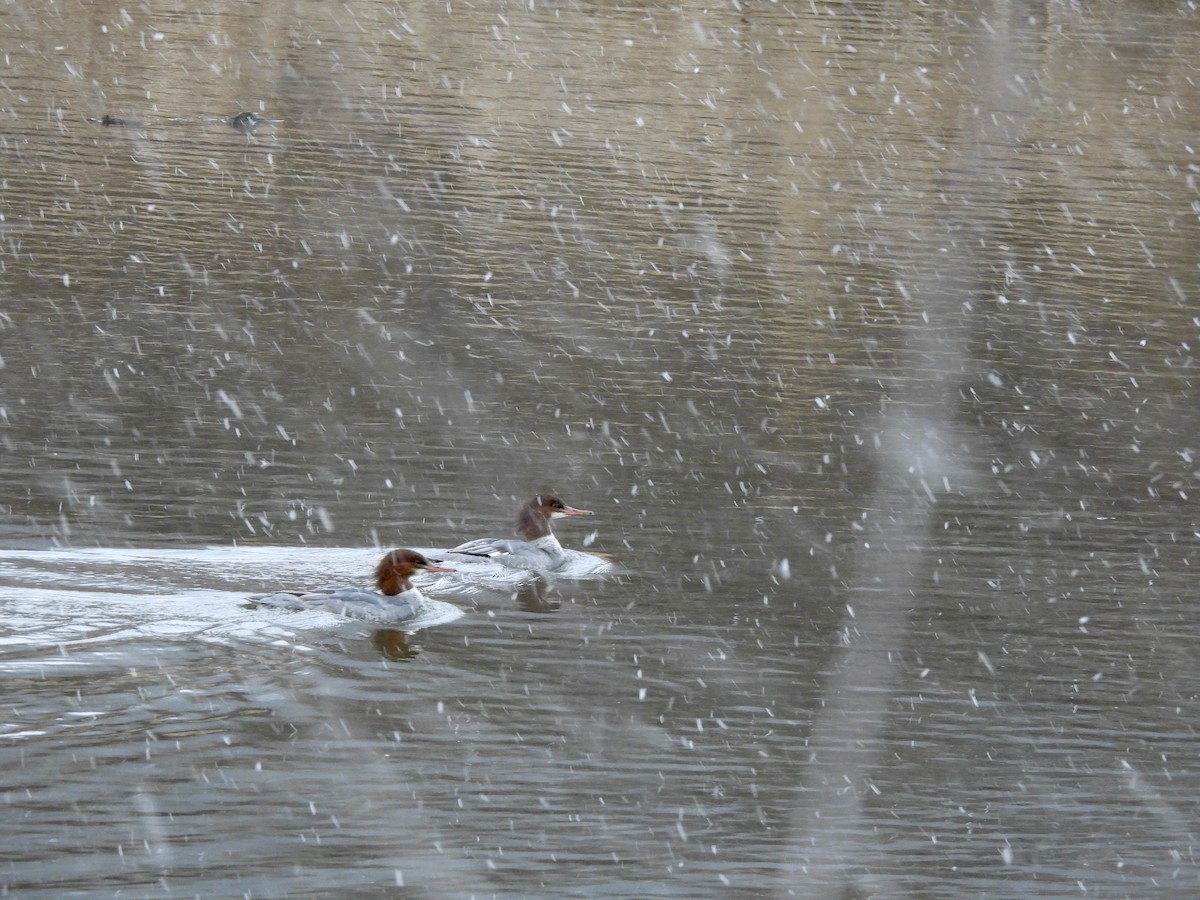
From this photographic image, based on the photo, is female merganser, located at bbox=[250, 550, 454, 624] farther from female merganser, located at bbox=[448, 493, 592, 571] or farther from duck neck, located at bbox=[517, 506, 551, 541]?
duck neck, located at bbox=[517, 506, 551, 541]

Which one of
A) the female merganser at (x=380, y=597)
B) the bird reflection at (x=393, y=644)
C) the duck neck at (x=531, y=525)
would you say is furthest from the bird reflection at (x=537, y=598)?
the bird reflection at (x=393, y=644)

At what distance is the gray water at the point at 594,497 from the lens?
9289mm

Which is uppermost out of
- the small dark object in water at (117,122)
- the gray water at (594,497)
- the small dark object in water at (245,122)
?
the gray water at (594,497)

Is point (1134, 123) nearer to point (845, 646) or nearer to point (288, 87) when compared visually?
point (288, 87)

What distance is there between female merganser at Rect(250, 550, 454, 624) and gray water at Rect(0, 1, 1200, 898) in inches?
7.2

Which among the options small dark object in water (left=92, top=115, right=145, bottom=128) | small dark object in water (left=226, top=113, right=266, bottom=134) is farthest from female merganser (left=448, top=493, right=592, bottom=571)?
small dark object in water (left=226, top=113, right=266, bottom=134)

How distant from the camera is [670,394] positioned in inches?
758

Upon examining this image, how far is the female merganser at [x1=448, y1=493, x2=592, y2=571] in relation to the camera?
44.0ft

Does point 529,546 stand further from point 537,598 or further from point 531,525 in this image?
point 537,598

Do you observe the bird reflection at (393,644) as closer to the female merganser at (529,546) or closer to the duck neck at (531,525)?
the female merganser at (529,546)

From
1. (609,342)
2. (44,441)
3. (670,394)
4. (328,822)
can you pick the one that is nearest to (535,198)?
(609,342)

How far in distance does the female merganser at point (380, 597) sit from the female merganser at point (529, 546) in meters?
0.91

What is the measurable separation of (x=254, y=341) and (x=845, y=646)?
31.9 feet

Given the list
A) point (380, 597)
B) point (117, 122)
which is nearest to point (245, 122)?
Result: point (117, 122)
